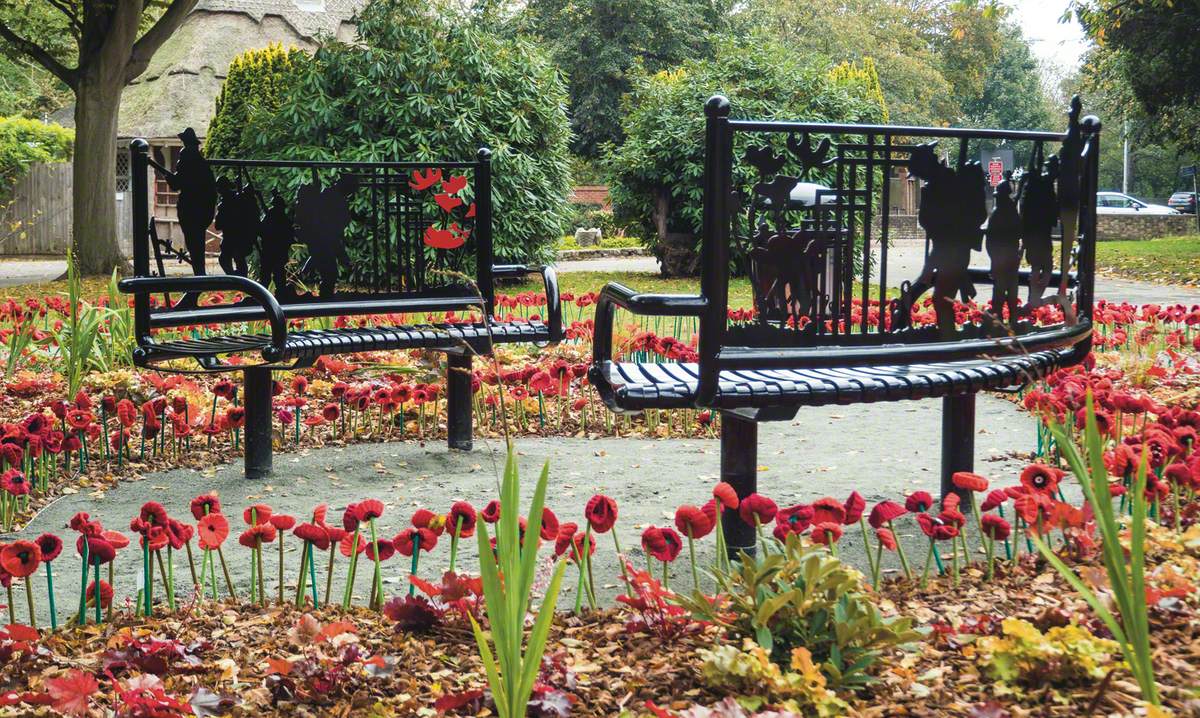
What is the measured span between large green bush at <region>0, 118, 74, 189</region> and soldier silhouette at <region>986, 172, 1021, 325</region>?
82.2 ft

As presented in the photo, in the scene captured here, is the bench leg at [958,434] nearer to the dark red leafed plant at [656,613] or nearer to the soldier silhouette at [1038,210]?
the soldier silhouette at [1038,210]

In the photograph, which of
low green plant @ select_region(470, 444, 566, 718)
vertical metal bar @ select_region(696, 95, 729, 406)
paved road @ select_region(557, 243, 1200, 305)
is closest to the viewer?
low green plant @ select_region(470, 444, 566, 718)

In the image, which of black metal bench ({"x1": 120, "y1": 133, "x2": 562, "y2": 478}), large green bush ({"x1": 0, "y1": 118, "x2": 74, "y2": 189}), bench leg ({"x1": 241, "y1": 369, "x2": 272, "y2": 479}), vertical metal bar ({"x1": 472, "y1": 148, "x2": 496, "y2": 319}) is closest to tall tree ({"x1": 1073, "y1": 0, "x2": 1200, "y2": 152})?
vertical metal bar ({"x1": 472, "y1": 148, "x2": 496, "y2": 319})

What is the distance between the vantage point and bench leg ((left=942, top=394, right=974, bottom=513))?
3.77 meters

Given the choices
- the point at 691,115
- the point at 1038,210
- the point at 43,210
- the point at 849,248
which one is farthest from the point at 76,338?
the point at 43,210

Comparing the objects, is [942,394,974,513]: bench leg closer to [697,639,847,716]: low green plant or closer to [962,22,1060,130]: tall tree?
[697,639,847,716]: low green plant

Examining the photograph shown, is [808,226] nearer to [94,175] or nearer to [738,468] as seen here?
[738,468]

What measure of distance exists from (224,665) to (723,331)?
1.38 m

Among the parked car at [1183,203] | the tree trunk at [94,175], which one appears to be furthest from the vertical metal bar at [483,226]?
the parked car at [1183,203]

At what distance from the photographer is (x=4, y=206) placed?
25.6 meters

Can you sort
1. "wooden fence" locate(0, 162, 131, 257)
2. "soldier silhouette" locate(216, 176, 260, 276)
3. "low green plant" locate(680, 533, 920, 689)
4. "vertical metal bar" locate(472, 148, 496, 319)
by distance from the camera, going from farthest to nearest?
"wooden fence" locate(0, 162, 131, 257) < "vertical metal bar" locate(472, 148, 496, 319) < "soldier silhouette" locate(216, 176, 260, 276) < "low green plant" locate(680, 533, 920, 689)

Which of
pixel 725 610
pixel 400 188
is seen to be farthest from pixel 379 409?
pixel 725 610

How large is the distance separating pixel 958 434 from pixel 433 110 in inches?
426

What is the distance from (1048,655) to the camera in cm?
211
